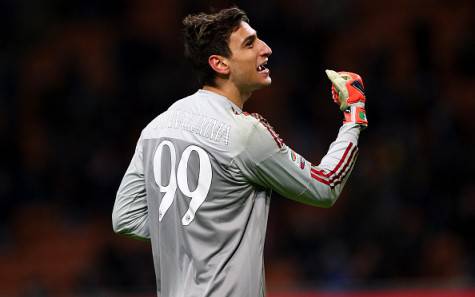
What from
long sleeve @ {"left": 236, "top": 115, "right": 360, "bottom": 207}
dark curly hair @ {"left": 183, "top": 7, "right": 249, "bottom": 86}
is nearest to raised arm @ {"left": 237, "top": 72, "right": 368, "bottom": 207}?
long sleeve @ {"left": 236, "top": 115, "right": 360, "bottom": 207}

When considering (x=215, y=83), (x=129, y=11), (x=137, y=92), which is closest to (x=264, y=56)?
(x=215, y=83)

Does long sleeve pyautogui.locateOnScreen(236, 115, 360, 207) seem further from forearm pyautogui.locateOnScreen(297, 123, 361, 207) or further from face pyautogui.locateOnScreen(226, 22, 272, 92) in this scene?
face pyautogui.locateOnScreen(226, 22, 272, 92)

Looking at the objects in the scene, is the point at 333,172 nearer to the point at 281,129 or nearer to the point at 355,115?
the point at 355,115

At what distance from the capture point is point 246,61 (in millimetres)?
2959

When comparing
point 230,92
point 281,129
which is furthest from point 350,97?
point 281,129

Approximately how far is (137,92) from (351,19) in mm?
2468

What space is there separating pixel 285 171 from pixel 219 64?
42 cm

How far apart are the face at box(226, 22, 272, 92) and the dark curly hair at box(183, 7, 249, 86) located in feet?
0.07

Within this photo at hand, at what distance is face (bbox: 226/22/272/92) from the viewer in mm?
2957
